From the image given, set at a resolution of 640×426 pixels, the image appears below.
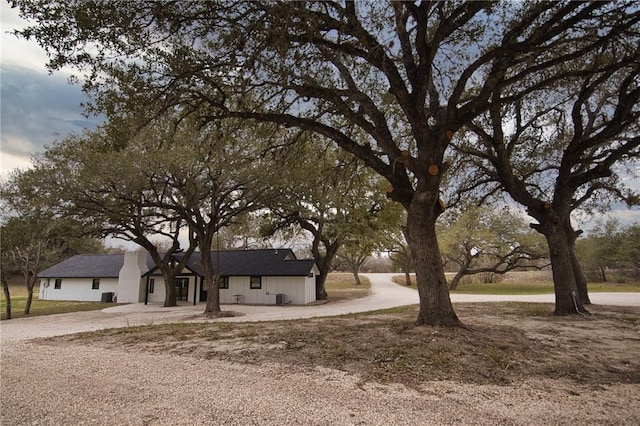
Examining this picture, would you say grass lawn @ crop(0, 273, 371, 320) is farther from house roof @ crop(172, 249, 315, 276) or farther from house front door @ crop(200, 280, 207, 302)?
house front door @ crop(200, 280, 207, 302)

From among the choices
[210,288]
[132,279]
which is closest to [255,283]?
[210,288]

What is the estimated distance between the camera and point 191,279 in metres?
31.1

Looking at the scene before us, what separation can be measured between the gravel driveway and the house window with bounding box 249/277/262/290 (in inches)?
888

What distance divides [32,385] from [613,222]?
54.6 m

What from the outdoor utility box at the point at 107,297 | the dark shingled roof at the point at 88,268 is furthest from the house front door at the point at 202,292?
the dark shingled roof at the point at 88,268

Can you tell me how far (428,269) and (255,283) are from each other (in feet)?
71.6

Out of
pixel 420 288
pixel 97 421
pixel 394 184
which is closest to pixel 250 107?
pixel 394 184

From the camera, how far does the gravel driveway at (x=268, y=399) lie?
13.3ft

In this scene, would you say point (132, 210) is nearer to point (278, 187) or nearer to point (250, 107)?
point (278, 187)

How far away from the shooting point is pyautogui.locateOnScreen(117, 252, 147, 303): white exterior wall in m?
32.4

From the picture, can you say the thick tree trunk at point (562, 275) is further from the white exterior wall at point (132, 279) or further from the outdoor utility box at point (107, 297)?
the outdoor utility box at point (107, 297)

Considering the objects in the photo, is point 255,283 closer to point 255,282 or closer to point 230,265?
point 255,282

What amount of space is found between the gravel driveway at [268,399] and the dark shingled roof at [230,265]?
17.7 m

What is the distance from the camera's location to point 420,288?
29.9ft
